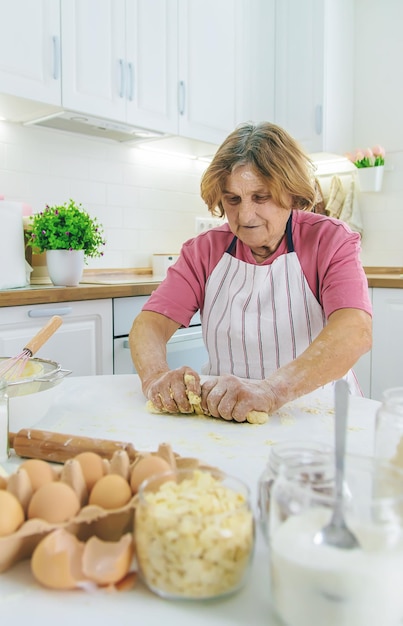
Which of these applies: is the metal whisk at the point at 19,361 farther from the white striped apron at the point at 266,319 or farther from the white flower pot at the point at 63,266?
the white flower pot at the point at 63,266

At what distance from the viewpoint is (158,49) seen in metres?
2.59

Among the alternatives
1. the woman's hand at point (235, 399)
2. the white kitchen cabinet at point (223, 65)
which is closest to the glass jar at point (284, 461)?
the woman's hand at point (235, 399)

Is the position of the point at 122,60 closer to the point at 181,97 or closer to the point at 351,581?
the point at 181,97

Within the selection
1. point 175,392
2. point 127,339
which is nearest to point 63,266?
point 127,339

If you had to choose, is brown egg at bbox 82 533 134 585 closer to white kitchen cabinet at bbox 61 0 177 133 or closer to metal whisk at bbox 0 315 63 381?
metal whisk at bbox 0 315 63 381

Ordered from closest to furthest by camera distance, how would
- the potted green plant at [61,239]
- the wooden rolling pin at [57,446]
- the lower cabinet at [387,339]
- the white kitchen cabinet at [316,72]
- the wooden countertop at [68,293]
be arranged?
the wooden rolling pin at [57,446] → the wooden countertop at [68,293] → the potted green plant at [61,239] → the lower cabinet at [387,339] → the white kitchen cabinet at [316,72]

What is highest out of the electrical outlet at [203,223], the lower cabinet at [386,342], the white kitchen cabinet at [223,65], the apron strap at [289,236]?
the white kitchen cabinet at [223,65]

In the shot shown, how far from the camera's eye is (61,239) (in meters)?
2.19

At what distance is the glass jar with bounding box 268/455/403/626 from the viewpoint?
370 mm

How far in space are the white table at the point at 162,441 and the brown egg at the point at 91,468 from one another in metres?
0.09

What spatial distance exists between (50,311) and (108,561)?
1.60 meters

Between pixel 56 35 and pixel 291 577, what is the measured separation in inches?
90.3

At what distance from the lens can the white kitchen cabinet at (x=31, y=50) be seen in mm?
2033

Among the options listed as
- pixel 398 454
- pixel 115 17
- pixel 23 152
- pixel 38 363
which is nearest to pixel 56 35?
pixel 115 17
